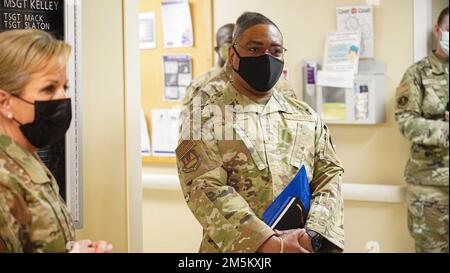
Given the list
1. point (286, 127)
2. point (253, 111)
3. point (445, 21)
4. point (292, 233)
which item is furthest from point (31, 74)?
point (445, 21)

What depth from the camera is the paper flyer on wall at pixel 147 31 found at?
2.34 meters

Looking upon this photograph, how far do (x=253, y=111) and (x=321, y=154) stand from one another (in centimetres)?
30

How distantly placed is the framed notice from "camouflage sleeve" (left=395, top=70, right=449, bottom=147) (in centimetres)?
121

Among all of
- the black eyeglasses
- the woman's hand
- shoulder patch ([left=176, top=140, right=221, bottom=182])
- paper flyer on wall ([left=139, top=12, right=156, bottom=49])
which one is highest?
paper flyer on wall ([left=139, top=12, right=156, bottom=49])

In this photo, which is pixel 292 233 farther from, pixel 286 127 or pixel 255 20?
pixel 255 20

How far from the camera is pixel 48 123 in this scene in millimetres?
2059

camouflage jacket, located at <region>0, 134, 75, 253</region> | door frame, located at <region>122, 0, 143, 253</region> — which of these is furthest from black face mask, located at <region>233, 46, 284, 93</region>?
camouflage jacket, located at <region>0, 134, 75, 253</region>

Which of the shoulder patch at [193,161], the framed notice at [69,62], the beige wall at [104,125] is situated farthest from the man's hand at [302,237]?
the framed notice at [69,62]

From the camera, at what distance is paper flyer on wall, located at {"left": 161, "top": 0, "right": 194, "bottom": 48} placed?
2.36 metres

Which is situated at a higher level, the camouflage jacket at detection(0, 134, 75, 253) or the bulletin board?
the bulletin board

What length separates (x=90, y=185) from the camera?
90.0 inches

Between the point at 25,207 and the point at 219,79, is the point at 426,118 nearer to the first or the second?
the point at 219,79

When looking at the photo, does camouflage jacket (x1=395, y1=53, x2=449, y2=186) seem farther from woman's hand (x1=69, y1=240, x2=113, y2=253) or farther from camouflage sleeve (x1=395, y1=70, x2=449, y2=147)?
→ woman's hand (x1=69, y1=240, x2=113, y2=253)
